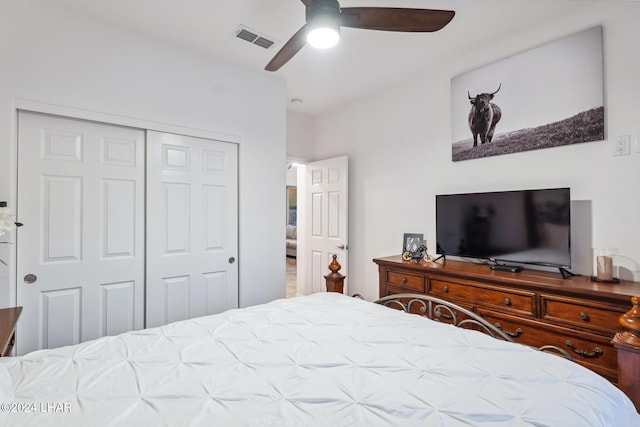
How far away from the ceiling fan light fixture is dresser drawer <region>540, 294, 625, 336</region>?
2041 millimetres

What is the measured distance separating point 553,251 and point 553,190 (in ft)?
1.42

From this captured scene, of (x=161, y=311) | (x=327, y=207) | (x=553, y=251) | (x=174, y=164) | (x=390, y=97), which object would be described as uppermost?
(x=390, y=97)

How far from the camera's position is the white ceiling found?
2.21m

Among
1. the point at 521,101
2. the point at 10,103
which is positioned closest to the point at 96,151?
the point at 10,103

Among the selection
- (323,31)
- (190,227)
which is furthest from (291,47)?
(190,227)

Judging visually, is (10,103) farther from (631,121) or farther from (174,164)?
(631,121)

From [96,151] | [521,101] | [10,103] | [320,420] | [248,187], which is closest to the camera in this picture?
[320,420]

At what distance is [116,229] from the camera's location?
8.02 ft

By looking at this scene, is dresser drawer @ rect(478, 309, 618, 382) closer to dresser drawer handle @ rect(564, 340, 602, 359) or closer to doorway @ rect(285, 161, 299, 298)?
dresser drawer handle @ rect(564, 340, 602, 359)

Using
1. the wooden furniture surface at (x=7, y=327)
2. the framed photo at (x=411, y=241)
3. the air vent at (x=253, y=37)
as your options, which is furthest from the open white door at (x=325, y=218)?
the wooden furniture surface at (x=7, y=327)

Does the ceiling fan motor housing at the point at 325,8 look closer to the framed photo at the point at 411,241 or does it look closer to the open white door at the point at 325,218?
the framed photo at the point at 411,241

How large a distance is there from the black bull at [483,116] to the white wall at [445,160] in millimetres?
232

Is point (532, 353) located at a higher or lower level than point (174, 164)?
lower

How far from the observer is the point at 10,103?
2041 mm
